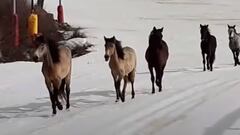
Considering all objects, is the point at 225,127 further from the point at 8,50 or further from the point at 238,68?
the point at 8,50

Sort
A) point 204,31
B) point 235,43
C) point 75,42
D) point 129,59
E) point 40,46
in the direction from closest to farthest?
point 40,46, point 129,59, point 204,31, point 235,43, point 75,42

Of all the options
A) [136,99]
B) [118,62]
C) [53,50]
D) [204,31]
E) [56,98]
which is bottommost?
[136,99]

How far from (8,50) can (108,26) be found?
9286 mm

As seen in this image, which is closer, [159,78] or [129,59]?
[129,59]

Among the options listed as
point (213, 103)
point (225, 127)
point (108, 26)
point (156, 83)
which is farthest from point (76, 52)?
point (225, 127)

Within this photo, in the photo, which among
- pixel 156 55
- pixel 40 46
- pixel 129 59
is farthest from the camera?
pixel 156 55

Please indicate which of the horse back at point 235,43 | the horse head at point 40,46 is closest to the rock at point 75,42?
the horse back at point 235,43

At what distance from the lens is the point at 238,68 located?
1881 centimetres

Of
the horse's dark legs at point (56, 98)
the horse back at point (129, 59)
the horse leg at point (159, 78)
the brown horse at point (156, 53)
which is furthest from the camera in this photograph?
the brown horse at point (156, 53)

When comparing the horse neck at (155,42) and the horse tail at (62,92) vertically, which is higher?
the horse neck at (155,42)

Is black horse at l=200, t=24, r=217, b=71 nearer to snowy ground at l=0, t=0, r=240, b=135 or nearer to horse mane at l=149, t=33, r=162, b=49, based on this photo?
snowy ground at l=0, t=0, r=240, b=135

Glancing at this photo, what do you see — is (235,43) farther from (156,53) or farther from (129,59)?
(129,59)

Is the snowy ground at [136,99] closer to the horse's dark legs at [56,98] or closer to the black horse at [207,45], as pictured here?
the horse's dark legs at [56,98]

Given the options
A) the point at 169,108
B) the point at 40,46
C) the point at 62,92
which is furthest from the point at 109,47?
the point at 169,108
